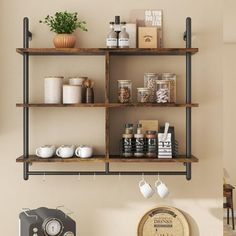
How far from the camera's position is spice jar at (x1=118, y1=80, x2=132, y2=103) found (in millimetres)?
2588

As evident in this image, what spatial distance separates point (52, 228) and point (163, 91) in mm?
926

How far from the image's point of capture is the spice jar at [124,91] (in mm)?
2588

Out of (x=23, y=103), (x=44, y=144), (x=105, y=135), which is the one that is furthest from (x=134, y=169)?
(x=23, y=103)

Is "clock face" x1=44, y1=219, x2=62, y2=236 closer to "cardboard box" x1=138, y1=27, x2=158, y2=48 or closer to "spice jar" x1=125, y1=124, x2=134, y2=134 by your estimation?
"spice jar" x1=125, y1=124, x2=134, y2=134

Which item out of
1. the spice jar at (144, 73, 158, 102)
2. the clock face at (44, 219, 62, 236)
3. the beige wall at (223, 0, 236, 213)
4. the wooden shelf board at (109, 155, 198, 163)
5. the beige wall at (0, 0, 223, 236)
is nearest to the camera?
the clock face at (44, 219, 62, 236)

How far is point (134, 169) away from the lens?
2.76 meters

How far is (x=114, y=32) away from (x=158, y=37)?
0.28 meters

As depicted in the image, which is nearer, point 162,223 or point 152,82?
point 152,82

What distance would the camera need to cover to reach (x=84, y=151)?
2586 mm

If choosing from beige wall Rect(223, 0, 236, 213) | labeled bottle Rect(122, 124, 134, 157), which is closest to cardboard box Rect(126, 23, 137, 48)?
labeled bottle Rect(122, 124, 134, 157)

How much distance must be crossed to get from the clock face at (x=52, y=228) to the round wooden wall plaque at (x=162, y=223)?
1.97ft

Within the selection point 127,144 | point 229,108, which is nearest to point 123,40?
point 127,144

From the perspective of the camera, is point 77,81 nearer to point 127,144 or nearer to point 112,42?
point 112,42

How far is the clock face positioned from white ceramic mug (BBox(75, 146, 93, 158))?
410 mm
